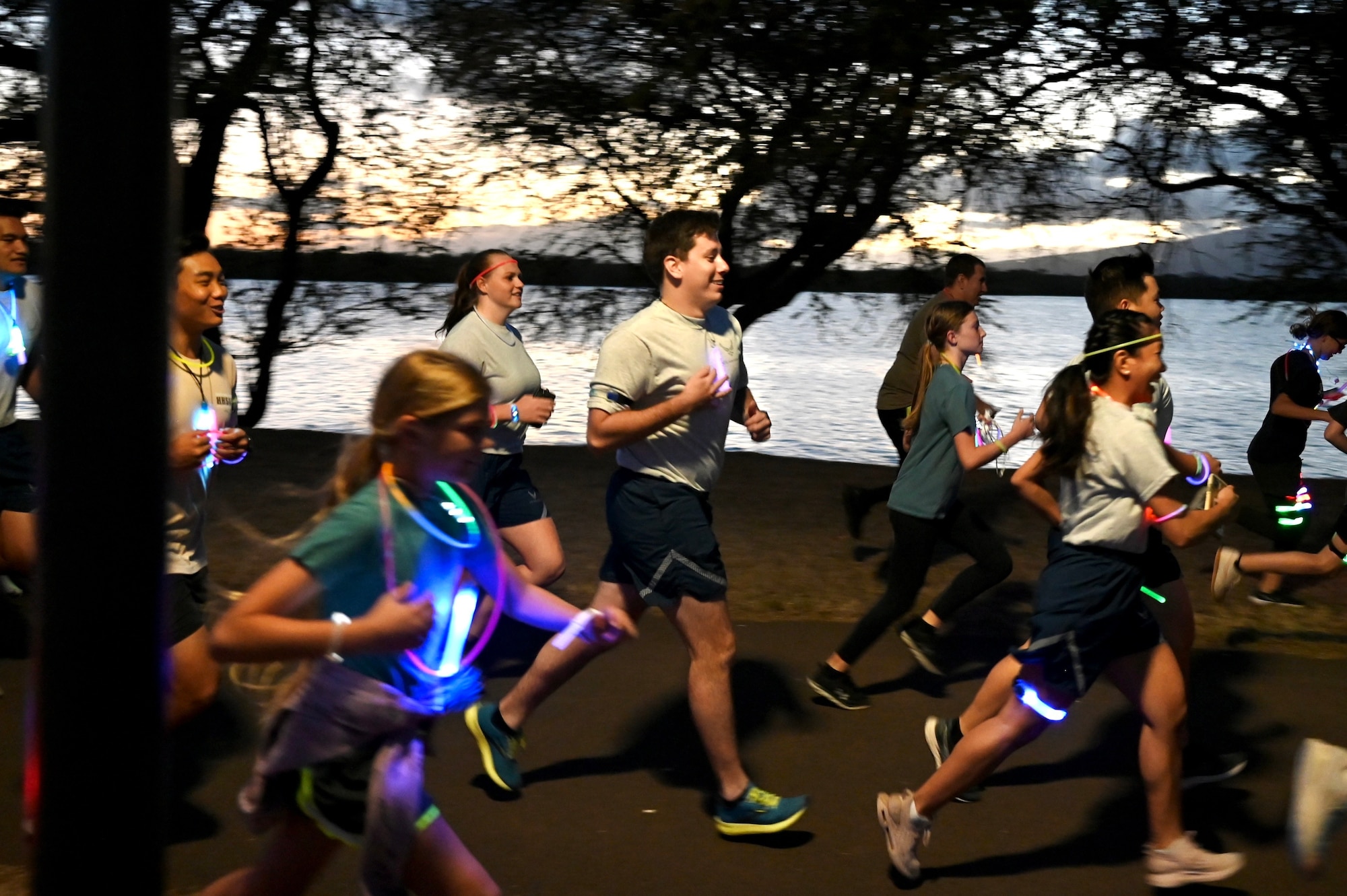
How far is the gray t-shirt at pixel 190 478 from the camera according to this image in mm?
4363

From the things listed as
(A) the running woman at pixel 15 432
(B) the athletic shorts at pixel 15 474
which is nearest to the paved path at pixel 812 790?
(A) the running woman at pixel 15 432

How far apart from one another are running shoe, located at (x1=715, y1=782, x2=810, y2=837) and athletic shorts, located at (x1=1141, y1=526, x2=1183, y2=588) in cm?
128

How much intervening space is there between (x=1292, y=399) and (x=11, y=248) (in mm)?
6554

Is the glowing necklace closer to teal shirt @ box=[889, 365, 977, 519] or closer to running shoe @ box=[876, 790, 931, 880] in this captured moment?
running shoe @ box=[876, 790, 931, 880]

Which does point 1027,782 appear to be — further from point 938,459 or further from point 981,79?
point 981,79

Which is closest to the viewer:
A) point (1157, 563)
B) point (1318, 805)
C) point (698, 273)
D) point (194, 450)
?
point (1318, 805)

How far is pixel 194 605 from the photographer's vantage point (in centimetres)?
448

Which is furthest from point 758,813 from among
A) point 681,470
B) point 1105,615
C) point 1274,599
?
point 1274,599

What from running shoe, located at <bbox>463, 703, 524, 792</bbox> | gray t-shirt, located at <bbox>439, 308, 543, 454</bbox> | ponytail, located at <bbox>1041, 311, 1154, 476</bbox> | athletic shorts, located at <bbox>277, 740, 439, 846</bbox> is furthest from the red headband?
athletic shorts, located at <bbox>277, 740, 439, 846</bbox>

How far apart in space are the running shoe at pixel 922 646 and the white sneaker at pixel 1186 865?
6.88ft

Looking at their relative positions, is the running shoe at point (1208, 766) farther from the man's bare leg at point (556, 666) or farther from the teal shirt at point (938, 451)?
the man's bare leg at point (556, 666)

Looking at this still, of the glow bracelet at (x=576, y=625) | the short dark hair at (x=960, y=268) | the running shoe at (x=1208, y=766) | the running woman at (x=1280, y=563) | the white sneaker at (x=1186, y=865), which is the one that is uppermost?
the short dark hair at (x=960, y=268)

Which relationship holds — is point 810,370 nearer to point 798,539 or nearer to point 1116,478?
point 798,539

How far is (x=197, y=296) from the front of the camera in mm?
4520
